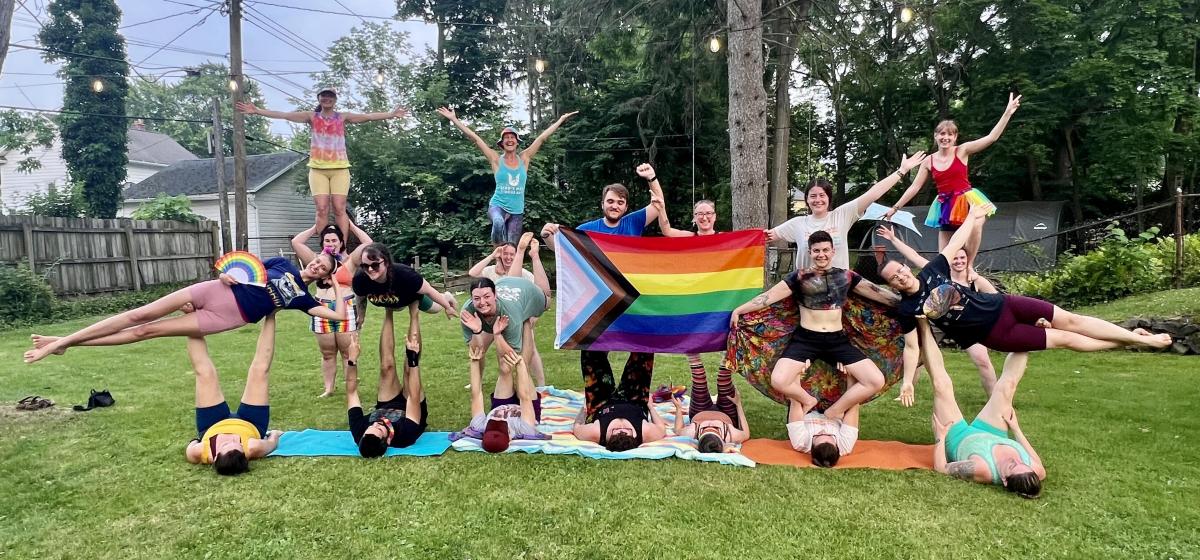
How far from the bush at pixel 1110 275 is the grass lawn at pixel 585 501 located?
4.22m

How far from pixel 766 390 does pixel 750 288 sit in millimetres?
887

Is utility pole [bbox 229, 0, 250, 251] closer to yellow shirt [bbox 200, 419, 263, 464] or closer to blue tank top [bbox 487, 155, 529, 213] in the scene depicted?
blue tank top [bbox 487, 155, 529, 213]

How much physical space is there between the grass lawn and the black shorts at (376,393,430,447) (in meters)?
0.33

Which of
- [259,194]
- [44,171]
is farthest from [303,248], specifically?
[44,171]

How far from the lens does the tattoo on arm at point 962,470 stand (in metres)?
4.02

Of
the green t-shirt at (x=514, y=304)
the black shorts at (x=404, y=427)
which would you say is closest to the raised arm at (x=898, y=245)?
the green t-shirt at (x=514, y=304)

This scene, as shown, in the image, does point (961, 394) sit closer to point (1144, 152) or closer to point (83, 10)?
point (1144, 152)

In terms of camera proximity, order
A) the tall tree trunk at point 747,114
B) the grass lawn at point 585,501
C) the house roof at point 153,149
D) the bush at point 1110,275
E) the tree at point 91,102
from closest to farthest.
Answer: the grass lawn at point 585,501
the bush at point 1110,275
the tall tree trunk at point 747,114
the tree at point 91,102
the house roof at point 153,149

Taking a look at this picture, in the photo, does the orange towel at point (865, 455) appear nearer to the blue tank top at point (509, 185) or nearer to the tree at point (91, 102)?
the blue tank top at point (509, 185)

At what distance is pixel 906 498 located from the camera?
378cm

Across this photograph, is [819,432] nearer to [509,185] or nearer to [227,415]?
[509,185]

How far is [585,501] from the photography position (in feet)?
12.5

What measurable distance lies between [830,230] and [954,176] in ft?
5.31

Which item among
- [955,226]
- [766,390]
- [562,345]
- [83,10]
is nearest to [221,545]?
[562,345]
